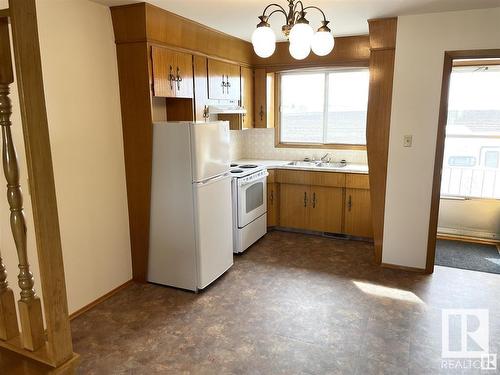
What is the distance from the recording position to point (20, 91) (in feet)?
3.46

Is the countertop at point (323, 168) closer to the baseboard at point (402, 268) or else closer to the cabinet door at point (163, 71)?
the baseboard at point (402, 268)

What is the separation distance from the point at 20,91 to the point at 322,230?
3.98 meters

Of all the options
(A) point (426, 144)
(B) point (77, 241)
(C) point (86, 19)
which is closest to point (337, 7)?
(A) point (426, 144)

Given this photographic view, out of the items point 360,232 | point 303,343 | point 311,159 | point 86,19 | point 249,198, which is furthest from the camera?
point 311,159

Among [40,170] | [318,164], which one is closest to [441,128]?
[318,164]

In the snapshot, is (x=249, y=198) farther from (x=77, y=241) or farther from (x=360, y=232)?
(x=77, y=241)

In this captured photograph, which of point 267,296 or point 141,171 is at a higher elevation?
point 141,171

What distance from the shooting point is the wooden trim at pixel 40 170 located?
105cm

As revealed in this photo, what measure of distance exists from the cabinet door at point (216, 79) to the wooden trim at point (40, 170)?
9.32ft

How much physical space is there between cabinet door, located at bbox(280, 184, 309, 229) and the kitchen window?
2.60ft

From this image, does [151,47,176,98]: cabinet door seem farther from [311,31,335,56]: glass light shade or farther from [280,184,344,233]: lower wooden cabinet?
[280,184,344,233]: lower wooden cabinet

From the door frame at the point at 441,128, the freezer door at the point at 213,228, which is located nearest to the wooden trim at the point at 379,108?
the door frame at the point at 441,128

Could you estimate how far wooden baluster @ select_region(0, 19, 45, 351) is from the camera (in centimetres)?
118

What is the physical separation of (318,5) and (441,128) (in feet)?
5.11
